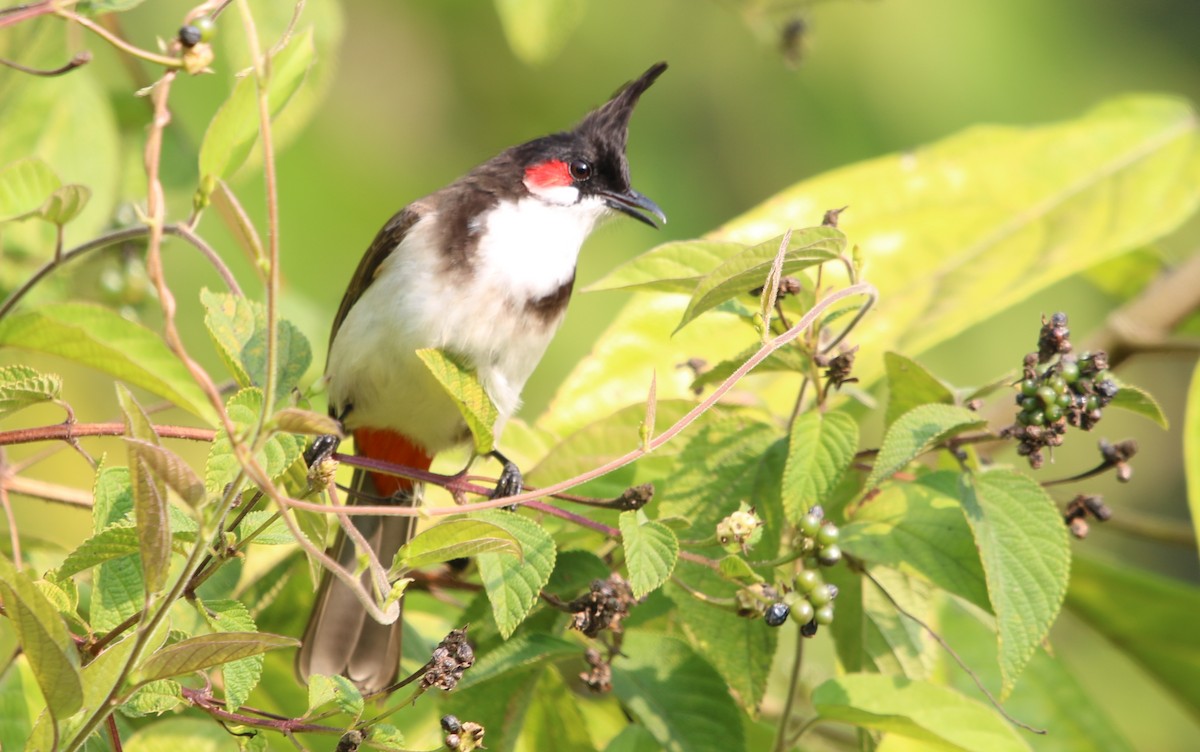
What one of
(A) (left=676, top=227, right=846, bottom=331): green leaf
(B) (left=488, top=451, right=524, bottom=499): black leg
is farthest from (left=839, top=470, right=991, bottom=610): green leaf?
(B) (left=488, top=451, right=524, bottom=499): black leg

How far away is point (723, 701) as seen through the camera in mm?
1762

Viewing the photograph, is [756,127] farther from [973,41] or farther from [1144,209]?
[1144,209]

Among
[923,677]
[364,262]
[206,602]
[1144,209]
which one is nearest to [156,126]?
[206,602]

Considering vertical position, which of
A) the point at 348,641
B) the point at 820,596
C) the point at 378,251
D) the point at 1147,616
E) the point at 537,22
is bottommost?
the point at 348,641

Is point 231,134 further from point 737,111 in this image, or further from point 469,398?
point 737,111

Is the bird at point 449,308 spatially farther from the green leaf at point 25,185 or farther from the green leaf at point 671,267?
the green leaf at point 25,185

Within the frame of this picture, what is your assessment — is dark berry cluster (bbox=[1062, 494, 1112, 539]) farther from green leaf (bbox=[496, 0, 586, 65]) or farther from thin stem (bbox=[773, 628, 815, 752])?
green leaf (bbox=[496, 0, 586, 65])

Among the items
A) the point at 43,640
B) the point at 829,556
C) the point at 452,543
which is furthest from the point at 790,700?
the point at 43,640

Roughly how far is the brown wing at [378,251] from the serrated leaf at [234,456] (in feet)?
4.06

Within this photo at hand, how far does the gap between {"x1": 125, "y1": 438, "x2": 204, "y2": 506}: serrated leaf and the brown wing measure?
1431mm

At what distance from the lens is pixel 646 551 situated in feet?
4.70

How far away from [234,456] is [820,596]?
0.66 meters

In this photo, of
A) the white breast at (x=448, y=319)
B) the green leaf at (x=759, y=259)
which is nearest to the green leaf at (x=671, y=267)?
the green leaf at (x=759, y=259)

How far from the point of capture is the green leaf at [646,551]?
140 centimetres
